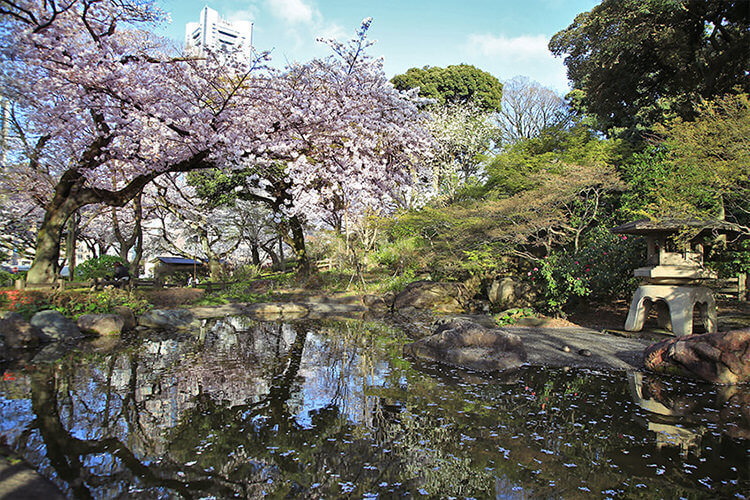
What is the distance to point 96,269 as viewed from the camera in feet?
63.7

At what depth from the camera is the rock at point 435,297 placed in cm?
1580

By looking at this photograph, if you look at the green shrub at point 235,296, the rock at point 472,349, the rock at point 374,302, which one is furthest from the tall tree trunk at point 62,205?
the rock at point 374,302

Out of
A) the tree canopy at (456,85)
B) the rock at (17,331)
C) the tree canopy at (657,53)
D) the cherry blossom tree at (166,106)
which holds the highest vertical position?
the tree canopy at (456,85)

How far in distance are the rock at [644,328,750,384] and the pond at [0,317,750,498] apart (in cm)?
30

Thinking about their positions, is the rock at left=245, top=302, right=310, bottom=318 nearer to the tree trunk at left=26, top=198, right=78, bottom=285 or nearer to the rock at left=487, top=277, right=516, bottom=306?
the tree trunk at left=26, top=198, right=78, bottom=285

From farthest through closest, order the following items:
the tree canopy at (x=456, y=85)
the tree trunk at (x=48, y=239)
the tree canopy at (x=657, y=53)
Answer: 1. the tree canopy at (x=456, y=85)
2. the tree canopy at (x=657, y=53)
3. the tree trunk at (x=48, y=239)

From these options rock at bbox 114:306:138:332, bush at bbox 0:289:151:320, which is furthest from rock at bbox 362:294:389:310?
rock at bbox 114:306:138:332

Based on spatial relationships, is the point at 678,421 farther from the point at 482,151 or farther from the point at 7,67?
the point at 482,151

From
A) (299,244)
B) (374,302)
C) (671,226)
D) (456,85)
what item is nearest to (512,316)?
(671,226)

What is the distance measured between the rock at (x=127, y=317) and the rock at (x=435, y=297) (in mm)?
9056

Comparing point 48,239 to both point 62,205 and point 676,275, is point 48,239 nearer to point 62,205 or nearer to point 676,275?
point 62,205

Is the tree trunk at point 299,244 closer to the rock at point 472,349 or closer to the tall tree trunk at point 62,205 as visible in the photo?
the tall tree trunk at point 62,205

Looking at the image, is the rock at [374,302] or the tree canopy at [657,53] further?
the rock at [374,302]

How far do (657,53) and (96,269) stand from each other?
24500mm
